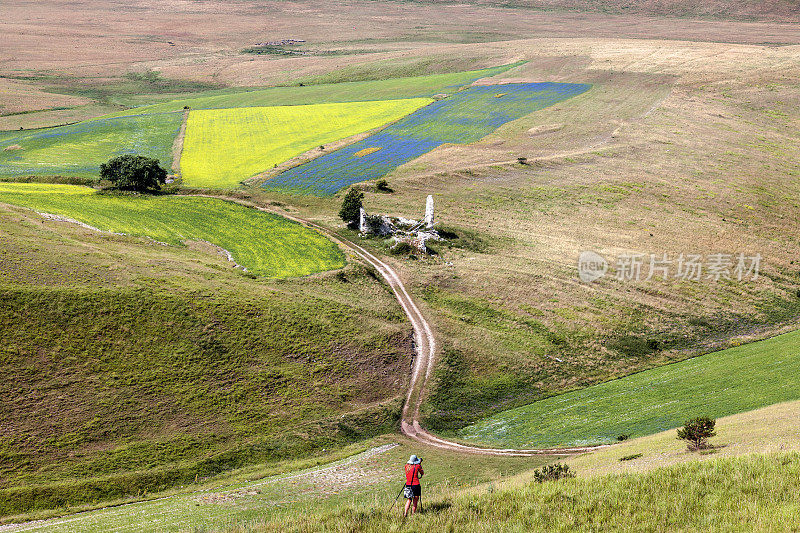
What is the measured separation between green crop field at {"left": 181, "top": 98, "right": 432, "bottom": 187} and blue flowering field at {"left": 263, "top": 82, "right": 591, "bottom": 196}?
6.27 metres

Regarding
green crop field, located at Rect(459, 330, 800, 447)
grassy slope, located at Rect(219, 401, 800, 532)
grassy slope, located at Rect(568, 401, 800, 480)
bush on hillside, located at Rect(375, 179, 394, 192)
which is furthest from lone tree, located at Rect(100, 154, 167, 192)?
grassy slope, located at Rect(568, 401, 800, 480)

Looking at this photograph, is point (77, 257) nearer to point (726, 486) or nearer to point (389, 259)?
point (389, 259)

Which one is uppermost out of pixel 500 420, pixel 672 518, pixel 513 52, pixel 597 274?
pixel 513 52

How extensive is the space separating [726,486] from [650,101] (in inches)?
5242

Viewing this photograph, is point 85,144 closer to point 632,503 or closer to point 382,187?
point 382,187

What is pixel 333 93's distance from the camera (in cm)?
16662

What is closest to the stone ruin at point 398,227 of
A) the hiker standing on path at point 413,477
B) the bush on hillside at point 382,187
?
the bush on hillside at point 382,187

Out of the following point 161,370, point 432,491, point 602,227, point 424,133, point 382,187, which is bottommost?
point 161,370

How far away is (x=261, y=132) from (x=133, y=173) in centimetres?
4351

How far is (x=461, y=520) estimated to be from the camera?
25281 millimetres

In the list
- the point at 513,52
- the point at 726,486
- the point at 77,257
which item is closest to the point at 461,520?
the point at 726,486

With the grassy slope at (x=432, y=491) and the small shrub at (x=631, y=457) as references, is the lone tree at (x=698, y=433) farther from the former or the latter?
the small shrub at (x=631, y=457)

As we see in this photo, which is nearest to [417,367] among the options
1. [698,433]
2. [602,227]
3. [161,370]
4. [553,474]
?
[161,370]

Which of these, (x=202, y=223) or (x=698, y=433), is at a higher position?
(x=698, y=433)
